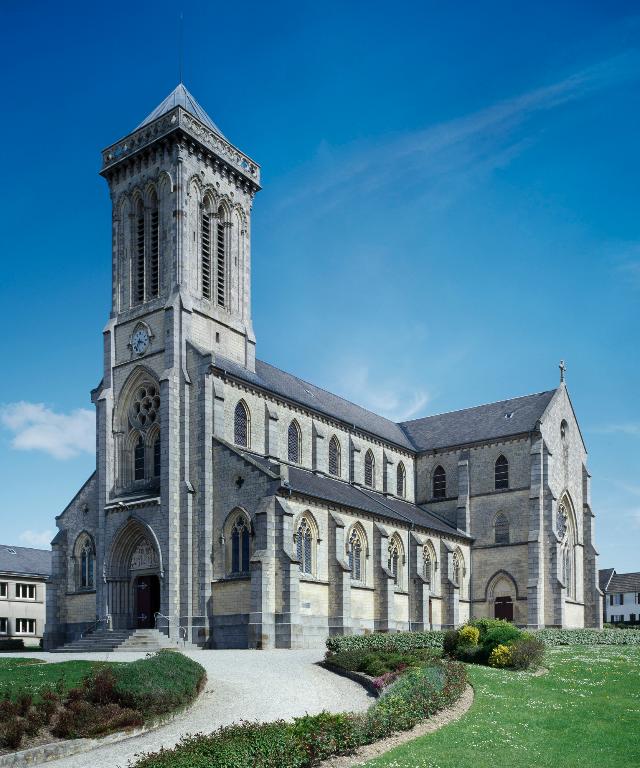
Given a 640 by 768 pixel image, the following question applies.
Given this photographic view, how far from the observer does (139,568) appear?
44.5m

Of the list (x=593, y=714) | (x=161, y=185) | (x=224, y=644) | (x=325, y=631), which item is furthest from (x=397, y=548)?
(x=593, y=714)

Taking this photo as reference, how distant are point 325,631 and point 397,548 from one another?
33.7 ft

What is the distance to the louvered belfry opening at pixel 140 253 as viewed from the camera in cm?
4888

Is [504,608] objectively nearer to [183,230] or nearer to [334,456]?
[334,456]

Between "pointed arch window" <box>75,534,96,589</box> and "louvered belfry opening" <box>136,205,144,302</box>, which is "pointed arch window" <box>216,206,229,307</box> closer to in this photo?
"louvered belfry opening" <box>136,205,144,302</box>

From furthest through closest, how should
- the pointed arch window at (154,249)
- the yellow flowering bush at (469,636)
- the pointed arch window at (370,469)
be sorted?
the pointed arch window at (370,469)
the pointed arch window at (154,249)
the yellow flowering bush at (469,636)

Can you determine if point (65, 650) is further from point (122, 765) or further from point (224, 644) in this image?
point (122, 765)

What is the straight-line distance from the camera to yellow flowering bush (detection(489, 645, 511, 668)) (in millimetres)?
30541

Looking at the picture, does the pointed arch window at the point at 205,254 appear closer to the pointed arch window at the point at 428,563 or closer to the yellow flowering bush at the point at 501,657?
the pointed arch window at the point at 428,563

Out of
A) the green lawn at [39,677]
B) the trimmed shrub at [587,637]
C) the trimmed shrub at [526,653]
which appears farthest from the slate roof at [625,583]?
the green lawn at [39,677]

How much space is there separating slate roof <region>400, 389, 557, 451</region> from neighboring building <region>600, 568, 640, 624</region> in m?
43.7

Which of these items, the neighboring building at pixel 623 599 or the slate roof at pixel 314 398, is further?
the neighboring building at pixel 623 599

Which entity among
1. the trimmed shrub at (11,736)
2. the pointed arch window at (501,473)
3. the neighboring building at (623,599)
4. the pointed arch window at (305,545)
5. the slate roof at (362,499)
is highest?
the pointed arch window at (501,473)

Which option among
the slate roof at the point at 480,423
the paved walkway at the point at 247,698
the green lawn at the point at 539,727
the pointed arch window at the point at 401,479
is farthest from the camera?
the pointed arch window at the point at 401,479
